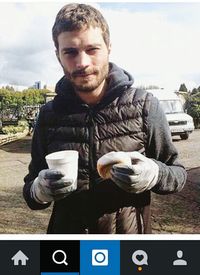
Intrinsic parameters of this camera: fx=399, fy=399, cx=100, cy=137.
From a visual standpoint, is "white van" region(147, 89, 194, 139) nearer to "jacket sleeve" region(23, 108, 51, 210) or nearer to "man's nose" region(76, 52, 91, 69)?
"man's nose" region(76, 52, 91, 69)

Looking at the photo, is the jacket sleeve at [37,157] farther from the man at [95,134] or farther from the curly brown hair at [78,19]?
the curly brown hair at [78,19]

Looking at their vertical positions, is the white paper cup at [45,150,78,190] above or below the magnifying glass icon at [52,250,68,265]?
above

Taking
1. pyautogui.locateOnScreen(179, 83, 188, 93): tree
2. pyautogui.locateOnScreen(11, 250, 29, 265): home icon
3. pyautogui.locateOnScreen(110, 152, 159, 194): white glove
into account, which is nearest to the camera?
pyautogui.locateOnScreen(110, 152, 159, 194): white glove

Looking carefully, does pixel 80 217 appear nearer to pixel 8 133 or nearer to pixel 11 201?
pixel 11 201

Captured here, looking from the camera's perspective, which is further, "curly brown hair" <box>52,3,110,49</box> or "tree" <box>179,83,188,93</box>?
"tree" <box>179,83,188,93</box>

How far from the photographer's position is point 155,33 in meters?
1.25

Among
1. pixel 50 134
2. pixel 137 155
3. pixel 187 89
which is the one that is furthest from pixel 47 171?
pixel 187 89

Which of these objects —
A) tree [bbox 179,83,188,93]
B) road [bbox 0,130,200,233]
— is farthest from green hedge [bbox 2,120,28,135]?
tree [bbox 179,83,188,93]

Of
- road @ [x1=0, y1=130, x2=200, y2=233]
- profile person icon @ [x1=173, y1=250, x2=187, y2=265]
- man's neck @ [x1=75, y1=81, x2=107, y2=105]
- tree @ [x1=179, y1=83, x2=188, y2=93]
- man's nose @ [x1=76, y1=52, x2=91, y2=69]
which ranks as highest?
man's nose @ [x1=76, y1=52, x2=91, y2=69]

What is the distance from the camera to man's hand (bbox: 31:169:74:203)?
1.03 m

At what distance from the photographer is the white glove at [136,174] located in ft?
3.31

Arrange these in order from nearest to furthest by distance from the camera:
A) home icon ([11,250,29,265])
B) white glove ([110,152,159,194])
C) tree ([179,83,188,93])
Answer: white glove ([110,152,159,194]), home icon ([11,250,29,265]), tree ([179,83,188,93])

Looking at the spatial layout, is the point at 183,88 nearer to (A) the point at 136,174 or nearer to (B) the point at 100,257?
(A) the point at 136,174

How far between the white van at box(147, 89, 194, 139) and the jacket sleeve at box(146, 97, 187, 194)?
72mm
